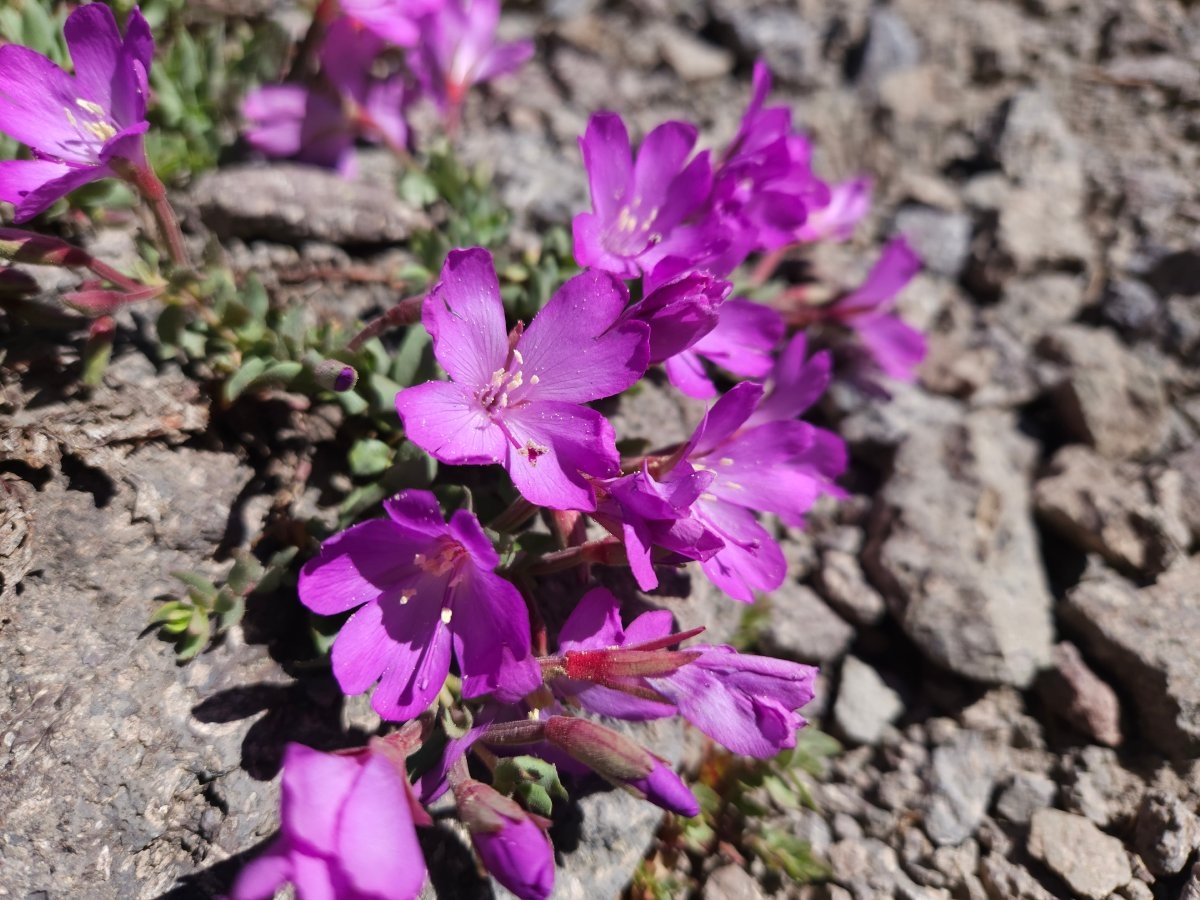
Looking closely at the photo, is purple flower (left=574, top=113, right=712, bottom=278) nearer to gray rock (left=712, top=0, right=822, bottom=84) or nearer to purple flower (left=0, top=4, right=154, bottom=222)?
purple flower (left=0, top=4, right=154, bottom=222)

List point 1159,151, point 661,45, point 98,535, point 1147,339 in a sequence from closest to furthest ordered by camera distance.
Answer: point 98,535 < point 1147,339 < point 1159,151 < point 661,45

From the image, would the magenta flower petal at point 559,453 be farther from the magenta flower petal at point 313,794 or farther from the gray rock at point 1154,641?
the gray rock at point 1154,641

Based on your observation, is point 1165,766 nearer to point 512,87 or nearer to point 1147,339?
point 1147,339

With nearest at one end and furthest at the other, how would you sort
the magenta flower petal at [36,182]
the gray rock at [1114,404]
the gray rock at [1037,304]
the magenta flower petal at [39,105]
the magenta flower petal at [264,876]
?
the magenta flower petal at [264,876] → the magenta flower petal at [36,182] → the magenta flower petal at [39,105] → the gray rock at [1114,404] → the gray rock at [1037,304]

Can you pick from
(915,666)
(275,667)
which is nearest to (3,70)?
(275,667)

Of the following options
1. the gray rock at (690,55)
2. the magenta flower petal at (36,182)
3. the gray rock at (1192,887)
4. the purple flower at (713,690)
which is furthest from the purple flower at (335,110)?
the gray rock at (1192,887)

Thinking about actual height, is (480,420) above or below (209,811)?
above
